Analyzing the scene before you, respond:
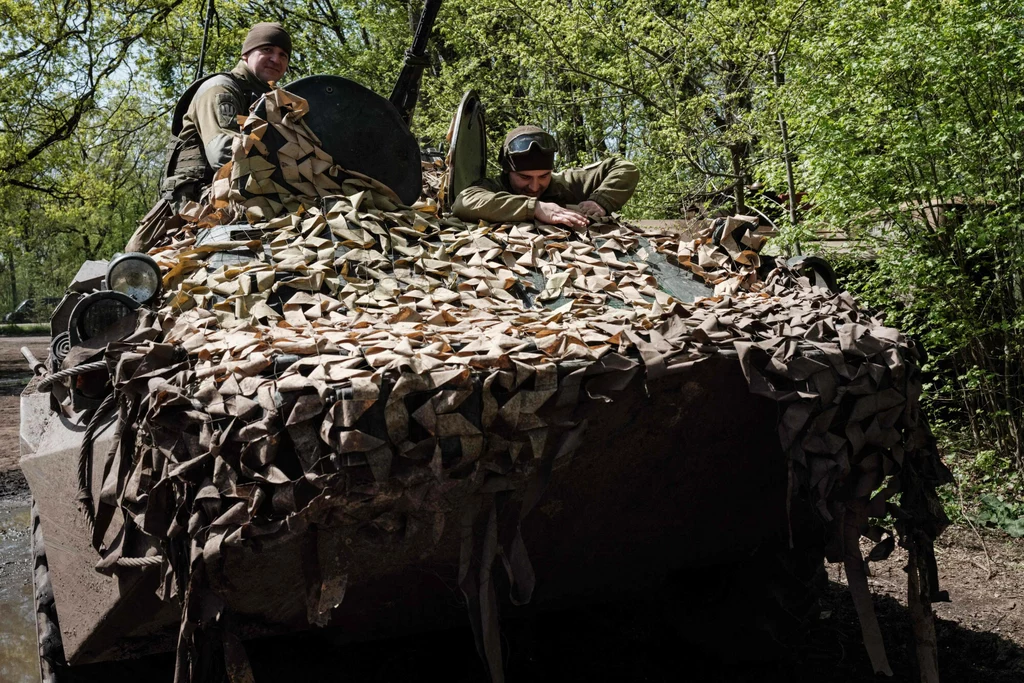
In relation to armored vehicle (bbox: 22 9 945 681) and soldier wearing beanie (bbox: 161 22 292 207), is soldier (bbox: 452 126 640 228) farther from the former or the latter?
soldier wearing beanie (bbox: 161 22 292 207)

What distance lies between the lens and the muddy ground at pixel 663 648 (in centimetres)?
382

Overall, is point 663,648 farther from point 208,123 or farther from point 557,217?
point 208,123

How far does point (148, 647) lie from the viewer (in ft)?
9.70

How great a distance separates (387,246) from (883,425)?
1806 mm

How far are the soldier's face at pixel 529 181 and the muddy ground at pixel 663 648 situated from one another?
184cm

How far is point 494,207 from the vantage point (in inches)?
163

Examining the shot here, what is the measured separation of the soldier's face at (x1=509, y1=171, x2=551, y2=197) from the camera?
14.9ft

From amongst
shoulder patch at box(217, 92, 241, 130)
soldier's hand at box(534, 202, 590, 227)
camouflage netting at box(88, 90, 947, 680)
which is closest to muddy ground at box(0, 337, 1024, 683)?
camouflage netting at box(88, 90, 947, 680)

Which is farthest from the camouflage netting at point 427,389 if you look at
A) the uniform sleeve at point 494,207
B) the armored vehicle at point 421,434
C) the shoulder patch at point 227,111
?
the shoulder patch at point 227,111

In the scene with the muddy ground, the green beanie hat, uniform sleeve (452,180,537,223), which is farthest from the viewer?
the green beanie hat

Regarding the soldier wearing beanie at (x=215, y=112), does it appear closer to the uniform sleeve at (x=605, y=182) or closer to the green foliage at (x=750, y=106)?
the uniform sleeve at (x=605, y=182)

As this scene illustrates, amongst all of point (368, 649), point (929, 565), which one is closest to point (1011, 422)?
point (929, 565)

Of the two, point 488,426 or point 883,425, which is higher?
point 488,426

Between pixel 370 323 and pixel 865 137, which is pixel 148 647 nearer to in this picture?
pixel 370 323
